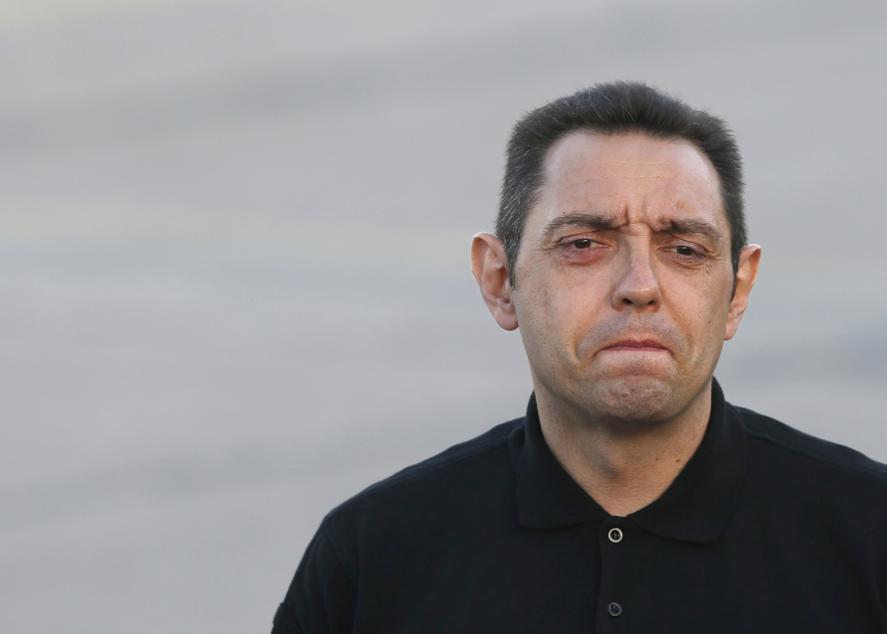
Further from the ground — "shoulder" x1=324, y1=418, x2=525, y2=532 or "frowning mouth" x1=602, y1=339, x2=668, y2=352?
"frowning mouth" x1=602, y1=339, x2=668, y2=352

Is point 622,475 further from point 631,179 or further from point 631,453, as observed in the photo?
point 631,179

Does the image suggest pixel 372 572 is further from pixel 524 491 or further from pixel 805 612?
pixel 805 612

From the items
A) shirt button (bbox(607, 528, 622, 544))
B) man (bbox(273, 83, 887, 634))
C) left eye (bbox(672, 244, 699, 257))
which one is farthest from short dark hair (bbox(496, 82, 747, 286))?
shirt button (bbox(607, 528, 622, 544))

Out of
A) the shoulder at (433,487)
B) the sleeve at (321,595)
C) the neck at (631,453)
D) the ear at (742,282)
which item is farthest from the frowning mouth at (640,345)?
the sleeve at (321,595)

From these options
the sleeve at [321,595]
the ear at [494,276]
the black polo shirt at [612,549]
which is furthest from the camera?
the ear at [494,276]

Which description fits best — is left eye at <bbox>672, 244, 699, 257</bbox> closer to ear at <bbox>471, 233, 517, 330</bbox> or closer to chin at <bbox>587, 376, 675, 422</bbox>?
chin at <bbox>587, 376, 675, 422</bbox>

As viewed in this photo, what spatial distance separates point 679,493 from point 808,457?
8.6 inches

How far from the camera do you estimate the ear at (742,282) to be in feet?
10.0

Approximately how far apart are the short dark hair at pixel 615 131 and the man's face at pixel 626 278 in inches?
1.0

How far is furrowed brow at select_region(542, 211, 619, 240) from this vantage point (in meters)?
2.92

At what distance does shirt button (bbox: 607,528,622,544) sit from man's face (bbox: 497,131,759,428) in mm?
172

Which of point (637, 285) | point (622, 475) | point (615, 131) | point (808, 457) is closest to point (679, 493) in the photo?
point (622, 475)

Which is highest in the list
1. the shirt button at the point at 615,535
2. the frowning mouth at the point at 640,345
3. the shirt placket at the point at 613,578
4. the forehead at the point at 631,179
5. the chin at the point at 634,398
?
the forehead at the point at 631,179

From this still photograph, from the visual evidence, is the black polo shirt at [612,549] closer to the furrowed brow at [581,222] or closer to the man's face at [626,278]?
the man's face at [626,278]
